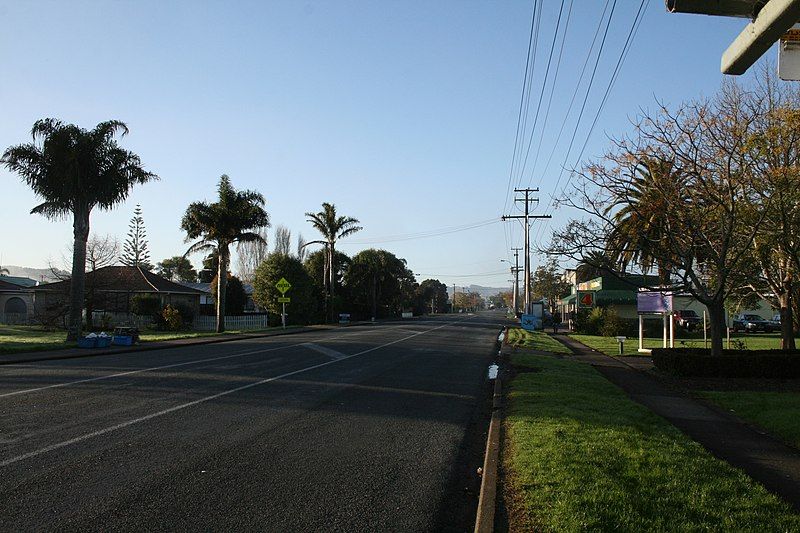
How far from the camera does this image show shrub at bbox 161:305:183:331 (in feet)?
145

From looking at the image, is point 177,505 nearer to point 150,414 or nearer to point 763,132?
point 150,414

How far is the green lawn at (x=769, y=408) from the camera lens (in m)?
9.66

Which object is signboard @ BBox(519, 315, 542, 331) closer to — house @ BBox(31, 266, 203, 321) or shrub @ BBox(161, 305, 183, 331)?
shrub @ BBox(161, 305, 183, 331)

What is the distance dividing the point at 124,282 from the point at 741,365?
154ft

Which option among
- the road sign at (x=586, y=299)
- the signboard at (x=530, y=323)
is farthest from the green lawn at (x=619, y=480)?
the road sign at (x=586, y=299)

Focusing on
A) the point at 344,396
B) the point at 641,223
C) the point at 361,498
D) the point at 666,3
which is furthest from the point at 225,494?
the point at 641,223

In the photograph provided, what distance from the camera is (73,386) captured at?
12.2 metres

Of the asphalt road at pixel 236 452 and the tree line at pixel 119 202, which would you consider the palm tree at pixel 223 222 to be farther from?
the asphalt road at pixel 236 452

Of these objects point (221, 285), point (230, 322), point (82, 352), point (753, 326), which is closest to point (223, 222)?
point (221, 285)

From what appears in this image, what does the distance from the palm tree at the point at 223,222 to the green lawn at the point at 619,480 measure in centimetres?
3328

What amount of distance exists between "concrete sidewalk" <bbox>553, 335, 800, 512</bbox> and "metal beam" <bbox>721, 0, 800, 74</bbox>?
411 centimetres

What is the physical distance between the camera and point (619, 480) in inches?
237

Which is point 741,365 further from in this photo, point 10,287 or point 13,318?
point 10,287

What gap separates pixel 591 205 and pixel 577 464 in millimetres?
12652
